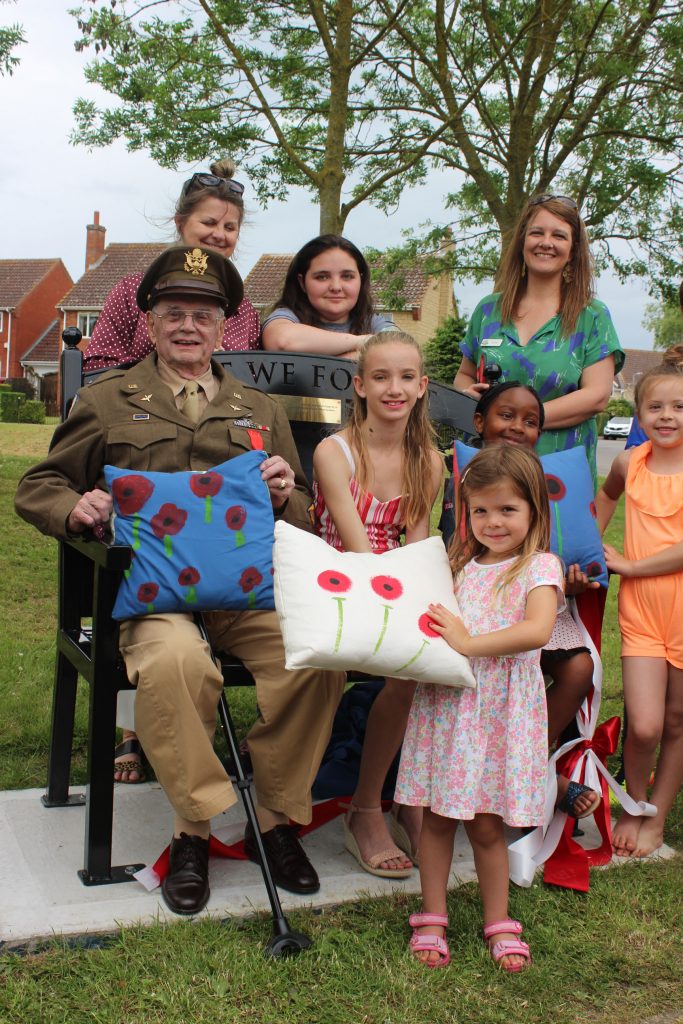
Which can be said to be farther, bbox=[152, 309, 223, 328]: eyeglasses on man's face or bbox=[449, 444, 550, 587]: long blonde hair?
bbox=[152, 309, 223, 328]: eyeglasses on man's face

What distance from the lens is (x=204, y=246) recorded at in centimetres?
370

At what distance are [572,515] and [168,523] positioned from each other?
1.32 metres

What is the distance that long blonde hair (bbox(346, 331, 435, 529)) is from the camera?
3.29m

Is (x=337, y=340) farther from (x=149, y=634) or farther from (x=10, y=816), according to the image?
(x=10, y=816)

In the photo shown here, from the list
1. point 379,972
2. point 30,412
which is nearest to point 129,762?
point 379,972

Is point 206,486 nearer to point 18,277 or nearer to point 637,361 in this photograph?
point 18,277

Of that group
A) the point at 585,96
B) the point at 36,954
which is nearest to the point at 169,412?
the point at 36,954

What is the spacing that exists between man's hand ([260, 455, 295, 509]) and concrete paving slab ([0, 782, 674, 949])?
1.10 meters

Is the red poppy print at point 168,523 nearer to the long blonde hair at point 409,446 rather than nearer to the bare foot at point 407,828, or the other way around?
the long blonde hair at point 409,446

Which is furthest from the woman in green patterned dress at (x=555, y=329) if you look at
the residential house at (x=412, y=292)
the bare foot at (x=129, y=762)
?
the residential house at (x=412, y=292)

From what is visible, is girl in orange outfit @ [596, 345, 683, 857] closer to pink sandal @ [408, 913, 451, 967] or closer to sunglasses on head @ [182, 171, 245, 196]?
pink sandal @ [408, 913, 451, 967]

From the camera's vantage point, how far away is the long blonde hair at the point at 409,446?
130 inches

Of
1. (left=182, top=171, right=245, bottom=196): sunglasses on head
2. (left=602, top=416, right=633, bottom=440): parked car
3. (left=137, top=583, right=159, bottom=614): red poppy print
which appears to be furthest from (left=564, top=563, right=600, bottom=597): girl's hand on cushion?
(left=602, top=416, right=633, bottom=440): parked car

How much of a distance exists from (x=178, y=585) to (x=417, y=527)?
863 millimetres
